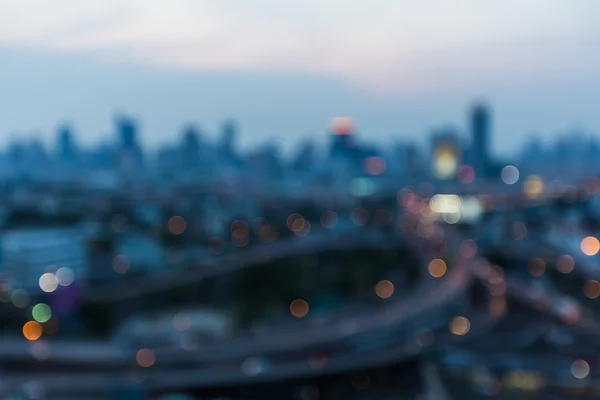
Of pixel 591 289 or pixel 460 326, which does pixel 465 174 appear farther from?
pixel 460 326

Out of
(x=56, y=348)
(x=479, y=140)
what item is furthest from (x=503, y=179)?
(x=56, y=348)

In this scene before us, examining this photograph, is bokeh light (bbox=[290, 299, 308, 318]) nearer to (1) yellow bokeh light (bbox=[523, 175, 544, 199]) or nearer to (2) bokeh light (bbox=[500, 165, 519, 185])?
(1) yellow bokeh light (bbox=[523, 175, 544, 199])

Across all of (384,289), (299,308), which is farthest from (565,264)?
(299,308)

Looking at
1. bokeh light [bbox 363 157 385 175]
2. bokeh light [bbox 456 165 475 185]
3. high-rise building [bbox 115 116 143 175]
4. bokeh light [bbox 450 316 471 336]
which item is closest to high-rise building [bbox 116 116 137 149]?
high-rise building [bbox 115 116 143 175]

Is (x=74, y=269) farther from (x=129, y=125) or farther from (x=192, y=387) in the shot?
(x=129, y=125)

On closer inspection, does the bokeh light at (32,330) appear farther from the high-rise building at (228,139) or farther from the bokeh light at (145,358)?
the high-rise building at (228,139)
